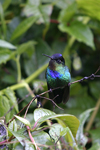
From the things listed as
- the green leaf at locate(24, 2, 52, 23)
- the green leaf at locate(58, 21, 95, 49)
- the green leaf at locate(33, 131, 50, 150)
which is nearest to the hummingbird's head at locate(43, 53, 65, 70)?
the green leaf at locate(33, 131, 50, 150)

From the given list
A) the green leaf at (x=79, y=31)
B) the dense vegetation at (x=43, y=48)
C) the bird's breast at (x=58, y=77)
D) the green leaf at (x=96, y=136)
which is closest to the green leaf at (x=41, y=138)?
the bird's breast at (x=58, y=77)

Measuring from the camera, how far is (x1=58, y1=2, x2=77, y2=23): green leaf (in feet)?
7.85

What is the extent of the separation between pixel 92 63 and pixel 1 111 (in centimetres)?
233

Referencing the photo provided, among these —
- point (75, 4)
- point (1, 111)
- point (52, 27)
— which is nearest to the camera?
point (1, 111)

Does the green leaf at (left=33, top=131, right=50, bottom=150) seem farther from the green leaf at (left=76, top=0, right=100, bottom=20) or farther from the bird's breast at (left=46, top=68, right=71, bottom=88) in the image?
the green leaf at (left=76, top=0, right=100, bottom=20)

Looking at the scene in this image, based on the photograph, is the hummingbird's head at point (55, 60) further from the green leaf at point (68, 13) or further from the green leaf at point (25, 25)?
the green leaf at point (68, 13)

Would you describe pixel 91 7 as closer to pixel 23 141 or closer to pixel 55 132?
pixel 55 132

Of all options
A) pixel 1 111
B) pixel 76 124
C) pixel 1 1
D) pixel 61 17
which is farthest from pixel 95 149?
pixel 1 1

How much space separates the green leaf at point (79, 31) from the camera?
87.6 inches

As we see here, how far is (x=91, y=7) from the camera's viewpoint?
242 cm

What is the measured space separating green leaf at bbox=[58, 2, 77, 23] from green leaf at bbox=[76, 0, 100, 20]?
0.44 feet

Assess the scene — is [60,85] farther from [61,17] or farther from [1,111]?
[61,17]

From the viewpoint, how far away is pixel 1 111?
1.41m

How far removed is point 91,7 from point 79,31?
0.34 m
